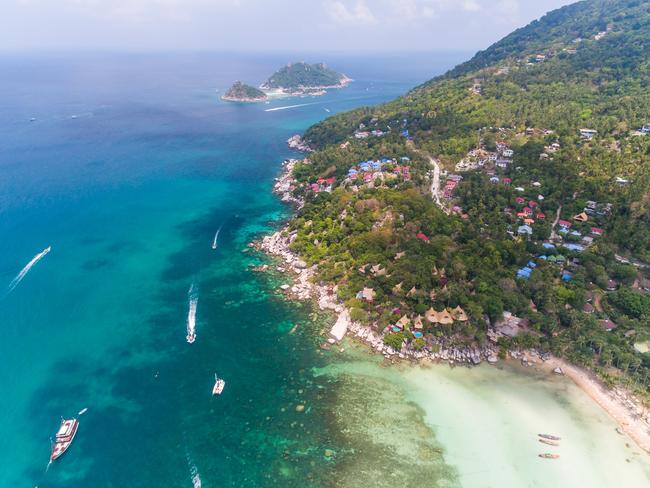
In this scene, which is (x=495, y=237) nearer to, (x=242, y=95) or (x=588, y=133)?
(x=588, y=133)

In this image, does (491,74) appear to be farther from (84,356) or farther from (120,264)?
(84,356)

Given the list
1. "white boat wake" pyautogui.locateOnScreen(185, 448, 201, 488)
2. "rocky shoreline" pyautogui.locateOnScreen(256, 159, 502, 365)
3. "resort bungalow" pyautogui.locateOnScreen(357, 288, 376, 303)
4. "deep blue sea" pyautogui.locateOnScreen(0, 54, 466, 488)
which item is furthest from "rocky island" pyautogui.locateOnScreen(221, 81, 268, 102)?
"white boat wake" pyautogui.locateOnScreen(185, 448, 201, 488)

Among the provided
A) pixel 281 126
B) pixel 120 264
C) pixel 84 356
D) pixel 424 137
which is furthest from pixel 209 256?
pixel 281 126

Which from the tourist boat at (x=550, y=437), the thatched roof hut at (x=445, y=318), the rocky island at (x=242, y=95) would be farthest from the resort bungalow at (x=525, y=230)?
the rocky island at (x=242, y=95)

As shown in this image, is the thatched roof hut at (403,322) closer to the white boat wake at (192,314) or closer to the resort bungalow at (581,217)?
the white boat wake at (192,314)

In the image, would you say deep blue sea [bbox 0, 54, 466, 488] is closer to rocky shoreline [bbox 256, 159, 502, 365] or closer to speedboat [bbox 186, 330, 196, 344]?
speedboat [bbox 186, 330, 196, 344]

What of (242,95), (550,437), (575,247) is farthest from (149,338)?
(242,95)
